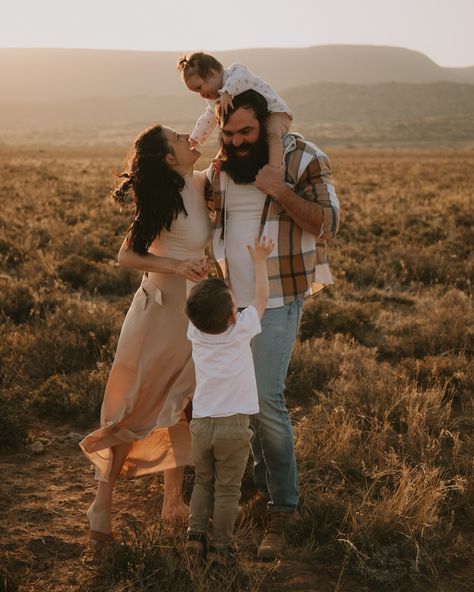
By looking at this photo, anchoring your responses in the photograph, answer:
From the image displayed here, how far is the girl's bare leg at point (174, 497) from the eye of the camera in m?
3.85

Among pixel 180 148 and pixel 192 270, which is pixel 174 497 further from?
pixel 180 148

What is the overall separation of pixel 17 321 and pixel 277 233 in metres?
4.94

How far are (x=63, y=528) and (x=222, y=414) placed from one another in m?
1.41

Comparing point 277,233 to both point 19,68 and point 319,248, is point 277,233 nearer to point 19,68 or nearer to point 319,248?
point 319,248

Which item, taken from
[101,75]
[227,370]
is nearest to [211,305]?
[227,370]

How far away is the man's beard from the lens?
11.8 ft

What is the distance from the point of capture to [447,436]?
4.93 meters

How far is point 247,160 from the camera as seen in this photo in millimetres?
3602

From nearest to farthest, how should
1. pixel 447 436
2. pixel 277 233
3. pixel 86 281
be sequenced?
pixel 277 233 → pixel 447 436 → pixel 86 281

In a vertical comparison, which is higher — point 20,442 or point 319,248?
point 319,248

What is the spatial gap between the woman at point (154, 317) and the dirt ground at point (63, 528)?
25 centimetres

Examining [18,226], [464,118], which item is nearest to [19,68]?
[464,118]

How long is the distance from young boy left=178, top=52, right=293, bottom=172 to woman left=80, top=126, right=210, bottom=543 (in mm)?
316

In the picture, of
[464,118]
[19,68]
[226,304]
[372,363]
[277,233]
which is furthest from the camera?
[19,68]
